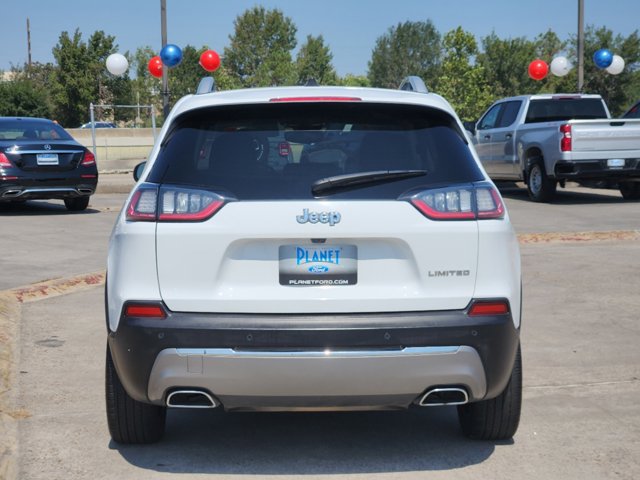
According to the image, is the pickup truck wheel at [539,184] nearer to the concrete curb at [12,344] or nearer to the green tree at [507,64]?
the concrete curb at [12,344]

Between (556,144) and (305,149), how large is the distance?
46.9ft

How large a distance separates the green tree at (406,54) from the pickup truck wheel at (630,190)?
135 metres

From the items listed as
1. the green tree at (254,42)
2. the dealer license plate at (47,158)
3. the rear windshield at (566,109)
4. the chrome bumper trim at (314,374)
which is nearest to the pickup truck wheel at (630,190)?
the rear windshield at (566,109)

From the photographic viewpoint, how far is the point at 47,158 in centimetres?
1600

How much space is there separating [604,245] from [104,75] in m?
55.8

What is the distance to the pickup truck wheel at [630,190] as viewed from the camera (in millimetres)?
19141

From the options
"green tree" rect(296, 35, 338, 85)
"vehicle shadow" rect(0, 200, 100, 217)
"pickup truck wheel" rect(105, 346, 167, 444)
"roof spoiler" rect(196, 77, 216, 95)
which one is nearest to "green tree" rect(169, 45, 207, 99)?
"green tree" rect(296, 35, 338, 85)

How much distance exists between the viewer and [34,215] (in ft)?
53.9

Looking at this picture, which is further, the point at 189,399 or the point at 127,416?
the point at 127,416

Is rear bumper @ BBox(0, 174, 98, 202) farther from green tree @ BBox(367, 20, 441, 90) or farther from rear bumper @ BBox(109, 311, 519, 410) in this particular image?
green tree @ BBox(367, 20, 441, 90)

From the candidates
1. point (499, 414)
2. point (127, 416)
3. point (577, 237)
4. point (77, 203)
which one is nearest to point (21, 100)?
point (77, 203)

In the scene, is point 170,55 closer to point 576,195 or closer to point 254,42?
point 576,195

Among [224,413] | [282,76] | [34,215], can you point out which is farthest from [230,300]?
[282,76]

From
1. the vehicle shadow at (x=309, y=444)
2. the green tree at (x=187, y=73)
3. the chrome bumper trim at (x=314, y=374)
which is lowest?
the vehicle shadow at (x=309, y=444)
